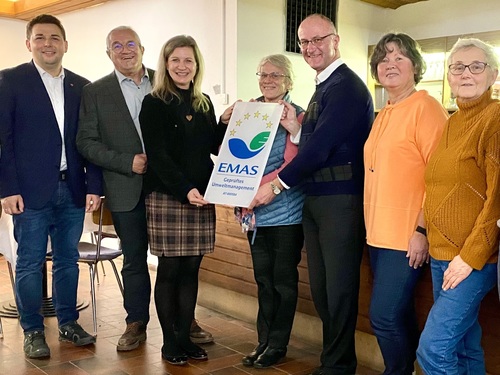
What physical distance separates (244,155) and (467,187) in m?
1.15

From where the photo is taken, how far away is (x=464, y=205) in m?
1.92

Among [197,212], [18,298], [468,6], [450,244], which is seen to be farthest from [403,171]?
[468,6]

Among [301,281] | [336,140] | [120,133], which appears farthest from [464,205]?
[120,133]

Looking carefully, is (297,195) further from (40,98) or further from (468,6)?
(468,6)

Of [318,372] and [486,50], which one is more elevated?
[486,50]

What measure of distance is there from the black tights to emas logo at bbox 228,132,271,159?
578 millimetres

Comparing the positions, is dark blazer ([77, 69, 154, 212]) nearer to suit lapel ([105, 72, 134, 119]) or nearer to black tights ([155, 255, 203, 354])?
suit lapel ([105, 72, 134, 119])

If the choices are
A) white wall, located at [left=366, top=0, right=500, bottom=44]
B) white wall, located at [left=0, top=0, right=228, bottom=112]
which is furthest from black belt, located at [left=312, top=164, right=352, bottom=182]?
white wall, located at [left=366, top=0, right=500, bottom=44]

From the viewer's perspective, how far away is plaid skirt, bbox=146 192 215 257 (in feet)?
9.27

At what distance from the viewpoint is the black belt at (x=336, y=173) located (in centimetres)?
252

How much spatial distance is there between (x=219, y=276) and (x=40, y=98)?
1.67 m

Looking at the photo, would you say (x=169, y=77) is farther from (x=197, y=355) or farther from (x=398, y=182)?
(x=197, y=355)

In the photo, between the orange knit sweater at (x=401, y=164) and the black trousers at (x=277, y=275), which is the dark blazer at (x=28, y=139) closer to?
the black trousers at (x=277, y=275)

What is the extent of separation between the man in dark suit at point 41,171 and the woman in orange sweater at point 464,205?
194cm
